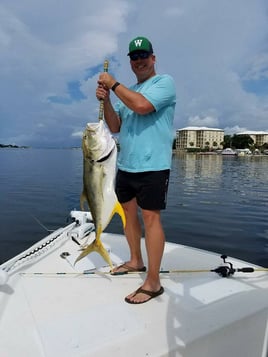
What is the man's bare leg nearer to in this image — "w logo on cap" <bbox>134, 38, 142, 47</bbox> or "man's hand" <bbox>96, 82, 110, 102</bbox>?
"man's hand" <bbox>96, 82, 110, 102</bbox>

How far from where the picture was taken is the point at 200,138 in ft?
564

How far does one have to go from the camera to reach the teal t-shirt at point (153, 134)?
335 centimetres

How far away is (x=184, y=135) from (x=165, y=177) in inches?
6796

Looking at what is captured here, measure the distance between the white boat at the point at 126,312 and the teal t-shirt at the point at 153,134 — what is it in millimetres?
1283

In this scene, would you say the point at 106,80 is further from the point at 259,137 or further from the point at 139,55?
the point at 259,137

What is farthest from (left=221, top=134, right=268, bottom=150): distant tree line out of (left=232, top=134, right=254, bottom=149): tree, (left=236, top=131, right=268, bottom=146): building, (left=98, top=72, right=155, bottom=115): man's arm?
(left=98, top=72, right=155, bottom=115): man's arm

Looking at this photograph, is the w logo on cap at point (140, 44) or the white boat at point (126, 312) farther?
the w logo on cap at point (140, 44)

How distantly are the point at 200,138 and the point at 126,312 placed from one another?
174 meters

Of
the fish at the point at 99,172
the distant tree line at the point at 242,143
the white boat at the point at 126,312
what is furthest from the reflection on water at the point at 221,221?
the distant tree line at the point at 242,143

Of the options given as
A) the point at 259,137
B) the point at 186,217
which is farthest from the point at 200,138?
the point at 186,217

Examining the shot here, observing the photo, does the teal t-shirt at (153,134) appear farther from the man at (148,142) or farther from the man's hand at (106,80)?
the man's hand at (106,80)

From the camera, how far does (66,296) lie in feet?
10.7

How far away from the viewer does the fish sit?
3.06 m

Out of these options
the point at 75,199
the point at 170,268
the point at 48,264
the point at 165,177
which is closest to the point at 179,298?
the point at 170,268
